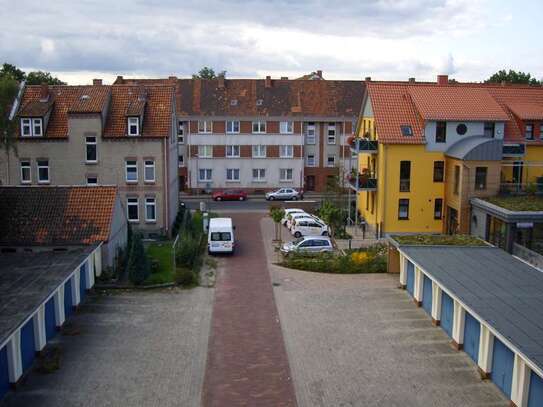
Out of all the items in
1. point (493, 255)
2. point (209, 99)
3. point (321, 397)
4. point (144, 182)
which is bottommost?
point (321, 397)

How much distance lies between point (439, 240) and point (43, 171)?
24.9 meters

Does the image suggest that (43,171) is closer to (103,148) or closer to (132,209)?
(103,148)

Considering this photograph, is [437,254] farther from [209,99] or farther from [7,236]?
[209,99]

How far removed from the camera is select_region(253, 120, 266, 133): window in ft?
193

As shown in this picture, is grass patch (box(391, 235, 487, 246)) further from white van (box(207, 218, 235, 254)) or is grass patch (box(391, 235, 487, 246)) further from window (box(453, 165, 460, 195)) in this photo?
white van (box(207, 218, 235, 254))

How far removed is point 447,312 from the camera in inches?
950

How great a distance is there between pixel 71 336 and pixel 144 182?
58.9 feet

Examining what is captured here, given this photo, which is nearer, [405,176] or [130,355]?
[130,355]

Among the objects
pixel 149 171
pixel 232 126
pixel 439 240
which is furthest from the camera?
pixel 232 126

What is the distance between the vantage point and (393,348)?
22719 mm

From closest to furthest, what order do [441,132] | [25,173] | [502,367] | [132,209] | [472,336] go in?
[502,367]
[472,336]
[441,132]
[132,209]
[25,173]

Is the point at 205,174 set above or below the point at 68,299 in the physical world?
above

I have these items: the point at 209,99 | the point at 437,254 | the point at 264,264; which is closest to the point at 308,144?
the point at 209,99

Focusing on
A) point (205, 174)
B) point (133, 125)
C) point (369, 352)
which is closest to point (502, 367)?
point (369, 352)
